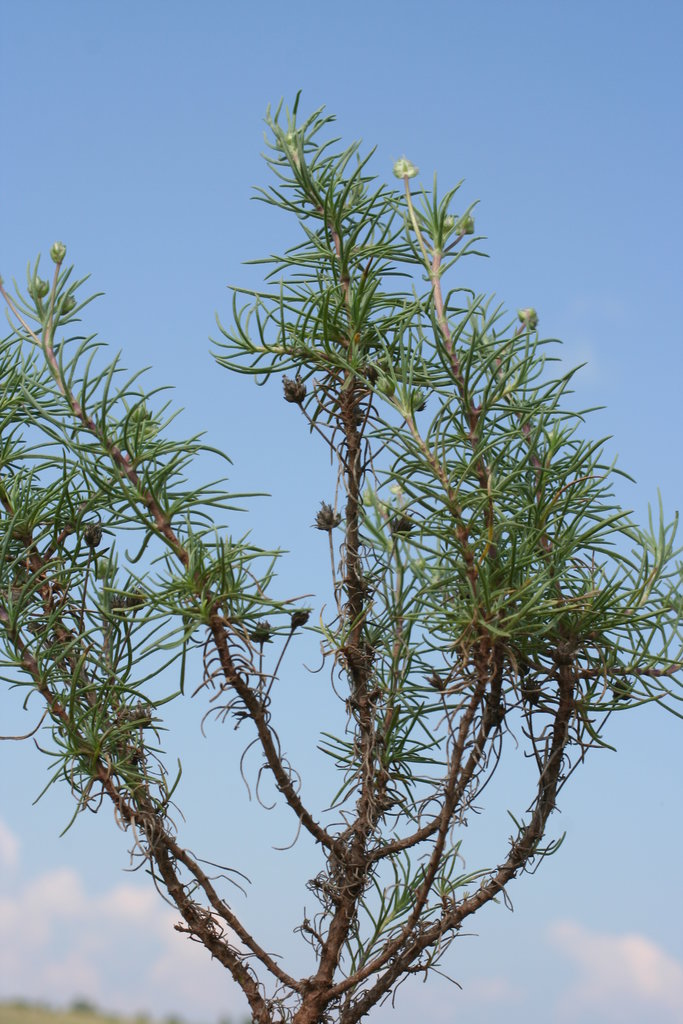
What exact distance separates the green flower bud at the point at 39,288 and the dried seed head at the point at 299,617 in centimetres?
48

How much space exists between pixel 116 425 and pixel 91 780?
397mm

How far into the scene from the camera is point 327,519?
3.93ft

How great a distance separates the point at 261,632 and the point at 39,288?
48cm

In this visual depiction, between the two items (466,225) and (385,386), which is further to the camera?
(466,225)

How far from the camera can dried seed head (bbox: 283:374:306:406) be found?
3.90 feet

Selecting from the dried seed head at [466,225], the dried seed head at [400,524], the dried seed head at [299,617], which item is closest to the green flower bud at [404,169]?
the dried seed head at [466,225]

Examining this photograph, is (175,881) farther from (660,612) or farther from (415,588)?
(660,612)

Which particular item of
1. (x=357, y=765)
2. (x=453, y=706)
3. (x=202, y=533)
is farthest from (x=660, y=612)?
(x=202, y=533)

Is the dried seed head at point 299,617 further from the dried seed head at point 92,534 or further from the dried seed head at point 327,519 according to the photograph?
the dried seed head at point 92,534

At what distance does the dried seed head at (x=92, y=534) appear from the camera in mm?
1253

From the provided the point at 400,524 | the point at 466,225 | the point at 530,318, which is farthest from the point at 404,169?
the point at 400,524

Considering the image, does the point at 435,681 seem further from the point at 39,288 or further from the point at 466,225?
the point at 39,288

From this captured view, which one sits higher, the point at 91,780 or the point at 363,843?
the point at 91,780

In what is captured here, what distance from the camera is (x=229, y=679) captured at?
3.75 ft
